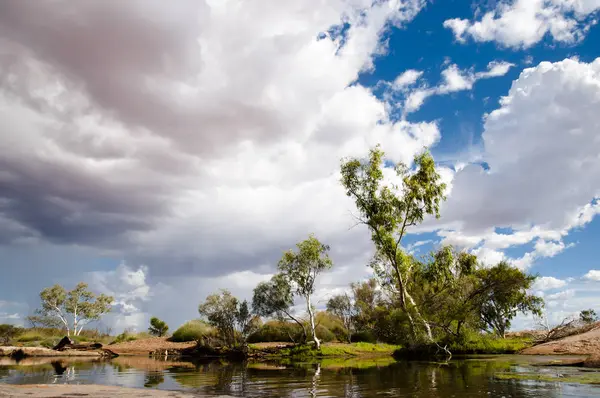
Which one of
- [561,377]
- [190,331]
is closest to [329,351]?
[190,331]

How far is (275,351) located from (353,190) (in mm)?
25593

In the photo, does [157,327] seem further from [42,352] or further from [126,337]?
[42,352]

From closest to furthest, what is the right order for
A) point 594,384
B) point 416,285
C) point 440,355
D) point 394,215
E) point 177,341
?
point 594,384 → point 440,355 → point 394,215 → point 416,285 → point 177,341

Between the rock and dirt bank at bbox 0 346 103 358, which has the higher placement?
the rock

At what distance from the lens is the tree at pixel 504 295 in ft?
158

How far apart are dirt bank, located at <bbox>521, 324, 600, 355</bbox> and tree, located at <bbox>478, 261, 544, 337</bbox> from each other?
7707 millimetres

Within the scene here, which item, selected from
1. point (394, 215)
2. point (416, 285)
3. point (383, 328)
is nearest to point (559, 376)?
point (394, 215)

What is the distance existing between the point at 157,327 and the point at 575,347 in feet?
264

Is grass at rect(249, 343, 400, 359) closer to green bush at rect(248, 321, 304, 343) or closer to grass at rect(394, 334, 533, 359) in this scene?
grass at rect(394, 334, 533, 359)

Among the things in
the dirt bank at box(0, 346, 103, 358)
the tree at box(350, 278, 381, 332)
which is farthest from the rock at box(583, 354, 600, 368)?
the dirt bank at box(0, 346, 103, 358)

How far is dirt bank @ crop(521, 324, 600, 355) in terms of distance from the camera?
105ft

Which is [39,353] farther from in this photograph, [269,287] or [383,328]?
[383,328]

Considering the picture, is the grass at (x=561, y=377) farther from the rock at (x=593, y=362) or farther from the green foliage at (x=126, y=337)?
the green foliage at (x=126, y=337)

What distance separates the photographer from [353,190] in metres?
46.6
